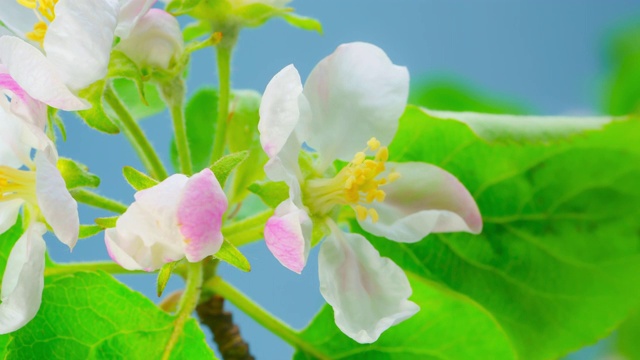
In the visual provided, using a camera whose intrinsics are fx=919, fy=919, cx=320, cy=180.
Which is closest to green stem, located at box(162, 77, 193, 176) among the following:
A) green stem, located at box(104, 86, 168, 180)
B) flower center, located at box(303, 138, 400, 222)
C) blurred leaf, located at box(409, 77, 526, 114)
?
green stem, located at box(104, 86, 168, 180)

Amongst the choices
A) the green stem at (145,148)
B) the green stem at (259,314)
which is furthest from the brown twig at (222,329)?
the green stem at (145,148)

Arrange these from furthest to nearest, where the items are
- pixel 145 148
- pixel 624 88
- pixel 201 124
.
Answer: pixel 624 88 → pixel 201 124 → pixel 145 148

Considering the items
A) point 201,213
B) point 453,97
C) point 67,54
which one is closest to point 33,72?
point 67,54

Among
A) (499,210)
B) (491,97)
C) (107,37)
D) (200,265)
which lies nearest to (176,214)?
(107,37)

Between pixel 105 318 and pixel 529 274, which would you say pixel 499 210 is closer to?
pixel 529 274

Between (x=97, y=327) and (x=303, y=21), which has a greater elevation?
(x=303, y=21)

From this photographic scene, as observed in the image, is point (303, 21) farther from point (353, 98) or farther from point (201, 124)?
point (201, 124)

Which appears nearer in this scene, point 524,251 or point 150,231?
point 150,231
